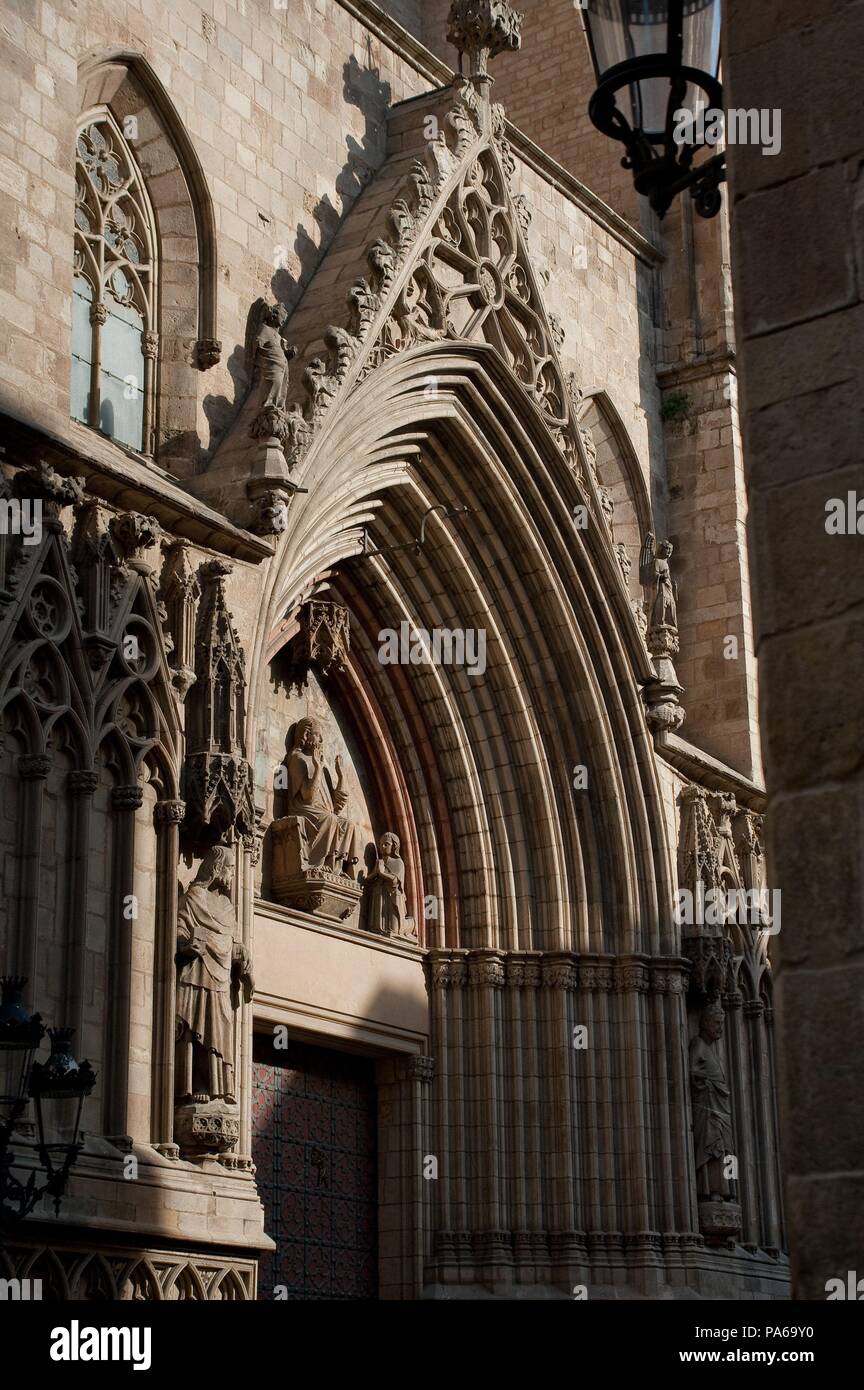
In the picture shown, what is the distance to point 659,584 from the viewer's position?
59.7 feet

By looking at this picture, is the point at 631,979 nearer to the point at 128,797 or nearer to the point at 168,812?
the point at 168,812

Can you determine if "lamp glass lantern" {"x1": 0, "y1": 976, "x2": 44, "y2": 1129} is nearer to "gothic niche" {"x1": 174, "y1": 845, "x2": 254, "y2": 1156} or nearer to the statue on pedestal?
"gothic niche" {"x1": 174, "y1": 845, "x2": 254, "y2": 1156}

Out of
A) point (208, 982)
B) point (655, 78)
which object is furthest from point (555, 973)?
point (655, 78)

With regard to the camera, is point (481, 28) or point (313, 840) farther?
point (481, 28)

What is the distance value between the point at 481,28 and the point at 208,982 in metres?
8.90

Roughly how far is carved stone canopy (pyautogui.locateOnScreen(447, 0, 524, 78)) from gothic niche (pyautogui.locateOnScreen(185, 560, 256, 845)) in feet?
21.1

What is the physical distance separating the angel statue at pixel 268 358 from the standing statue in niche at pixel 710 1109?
678 centimetres

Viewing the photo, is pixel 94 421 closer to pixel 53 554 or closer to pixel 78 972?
pixel 53 554

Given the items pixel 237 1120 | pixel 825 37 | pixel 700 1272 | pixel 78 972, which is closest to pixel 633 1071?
Result: pixel 700 1272

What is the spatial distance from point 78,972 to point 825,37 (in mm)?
7355

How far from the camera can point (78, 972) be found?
11.1 metres

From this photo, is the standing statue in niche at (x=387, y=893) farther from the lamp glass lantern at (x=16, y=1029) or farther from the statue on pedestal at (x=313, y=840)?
the lamp glass lantern at (x=16, y=1029)

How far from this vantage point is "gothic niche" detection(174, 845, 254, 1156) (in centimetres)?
1164
